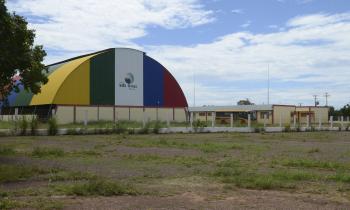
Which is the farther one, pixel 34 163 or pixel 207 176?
pixel 34 163

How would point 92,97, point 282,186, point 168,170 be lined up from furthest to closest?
point 92,97, point 168,170, point 282,186

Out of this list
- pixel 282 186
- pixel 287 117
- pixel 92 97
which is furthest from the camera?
pixel 287 117

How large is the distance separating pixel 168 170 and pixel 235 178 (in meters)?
2.43

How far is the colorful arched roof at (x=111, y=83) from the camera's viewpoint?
171ft

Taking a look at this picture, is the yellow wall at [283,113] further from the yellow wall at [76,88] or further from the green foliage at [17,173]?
the green foliage at [17,173]

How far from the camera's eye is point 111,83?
55250mm

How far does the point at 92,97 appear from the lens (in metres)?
53.7

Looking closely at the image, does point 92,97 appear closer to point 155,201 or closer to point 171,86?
point 171,86

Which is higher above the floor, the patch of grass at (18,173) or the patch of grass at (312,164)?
the patch of grass at (18,173)

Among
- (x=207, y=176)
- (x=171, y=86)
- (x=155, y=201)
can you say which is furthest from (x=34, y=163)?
(x=171, y=86)

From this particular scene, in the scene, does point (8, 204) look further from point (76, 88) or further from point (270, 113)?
point (270, 113)

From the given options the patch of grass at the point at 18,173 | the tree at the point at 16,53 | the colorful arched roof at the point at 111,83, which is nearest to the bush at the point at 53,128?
the tree at the point at 16,53

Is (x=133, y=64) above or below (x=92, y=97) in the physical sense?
above

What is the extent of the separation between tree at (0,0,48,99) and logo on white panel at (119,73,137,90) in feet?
123
